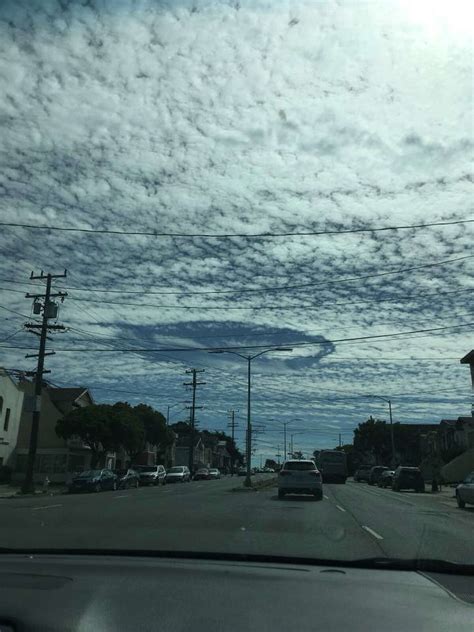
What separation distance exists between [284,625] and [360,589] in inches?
56.9

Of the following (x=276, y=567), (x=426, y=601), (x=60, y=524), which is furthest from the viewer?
(x=60, y=524)

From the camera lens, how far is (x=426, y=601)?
198 inches

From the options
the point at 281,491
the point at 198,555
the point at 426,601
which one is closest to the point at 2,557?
the point at 198,555

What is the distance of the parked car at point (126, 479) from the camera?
4034 centimetres

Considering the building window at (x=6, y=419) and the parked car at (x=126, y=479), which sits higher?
the building window at (x=6, y=419)

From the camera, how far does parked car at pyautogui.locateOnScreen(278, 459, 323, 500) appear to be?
25656mm

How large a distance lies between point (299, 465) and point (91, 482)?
1445cm

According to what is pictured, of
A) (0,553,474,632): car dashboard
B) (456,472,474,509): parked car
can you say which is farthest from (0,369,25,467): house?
(0,553,474,632): car dashboard

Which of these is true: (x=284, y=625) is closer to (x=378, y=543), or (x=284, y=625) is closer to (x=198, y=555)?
(x=198, y=555)

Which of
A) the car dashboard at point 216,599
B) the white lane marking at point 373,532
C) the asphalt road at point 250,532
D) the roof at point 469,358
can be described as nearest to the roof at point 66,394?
the roof at point 469,358

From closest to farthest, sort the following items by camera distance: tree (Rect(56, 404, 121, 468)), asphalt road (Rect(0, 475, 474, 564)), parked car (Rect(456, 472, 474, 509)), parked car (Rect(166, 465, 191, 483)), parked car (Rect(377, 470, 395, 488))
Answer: asphalt road (Rect(0, 475, 474, 564)) < parked car (Rect(456, 472, 474, 509)) < parked car (Rect(377, 470, 395, 488)) < tree (Rect(56, 404, 121, 468)) < parked car (Rect(166, 465, 191, 483))

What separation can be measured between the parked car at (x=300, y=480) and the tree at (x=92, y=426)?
85.2 feet

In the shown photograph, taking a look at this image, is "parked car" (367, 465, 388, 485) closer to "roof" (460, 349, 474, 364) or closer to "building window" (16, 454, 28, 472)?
"roof" (460, 349, 474, 364)

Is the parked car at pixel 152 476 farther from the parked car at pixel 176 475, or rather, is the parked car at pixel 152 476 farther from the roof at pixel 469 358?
the roof at pixel 469 358
